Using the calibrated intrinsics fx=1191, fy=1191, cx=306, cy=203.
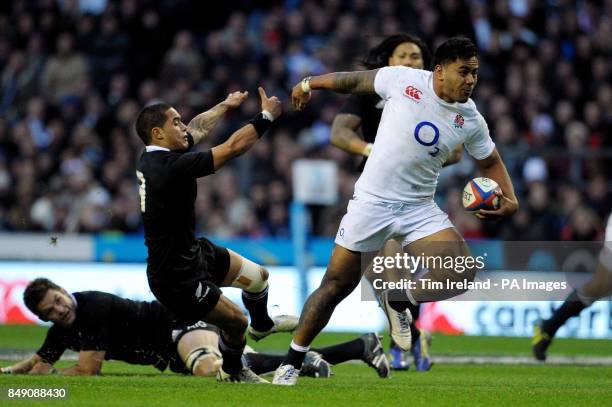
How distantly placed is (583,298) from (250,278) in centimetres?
374

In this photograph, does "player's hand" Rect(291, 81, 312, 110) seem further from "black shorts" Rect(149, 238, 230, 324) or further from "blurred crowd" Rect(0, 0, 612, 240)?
"blurred crowd" Rect(0, 0, 612, 240)

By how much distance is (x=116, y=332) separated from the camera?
33.0 ft

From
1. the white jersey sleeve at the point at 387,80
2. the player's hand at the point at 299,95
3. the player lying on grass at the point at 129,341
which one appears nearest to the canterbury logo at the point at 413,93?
the white jersey sleeve at the point at 387,80

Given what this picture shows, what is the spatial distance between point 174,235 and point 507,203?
2.49 metres

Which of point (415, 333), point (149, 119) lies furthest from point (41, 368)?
point (415, 333)

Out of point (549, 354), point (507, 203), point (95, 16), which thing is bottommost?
point (549, 354)

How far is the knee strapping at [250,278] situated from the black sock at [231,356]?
52 cm

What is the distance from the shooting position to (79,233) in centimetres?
1930

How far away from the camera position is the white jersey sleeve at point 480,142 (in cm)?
881

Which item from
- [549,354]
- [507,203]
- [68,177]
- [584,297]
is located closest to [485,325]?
[549,354]

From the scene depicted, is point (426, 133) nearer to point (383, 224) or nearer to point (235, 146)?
point (383, 224)

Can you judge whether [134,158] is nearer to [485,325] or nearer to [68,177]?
[68,177]

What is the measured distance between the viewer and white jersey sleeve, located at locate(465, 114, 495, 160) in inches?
347

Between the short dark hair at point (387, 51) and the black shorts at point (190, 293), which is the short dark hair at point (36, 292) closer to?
the black shorts at point (190, 293)
